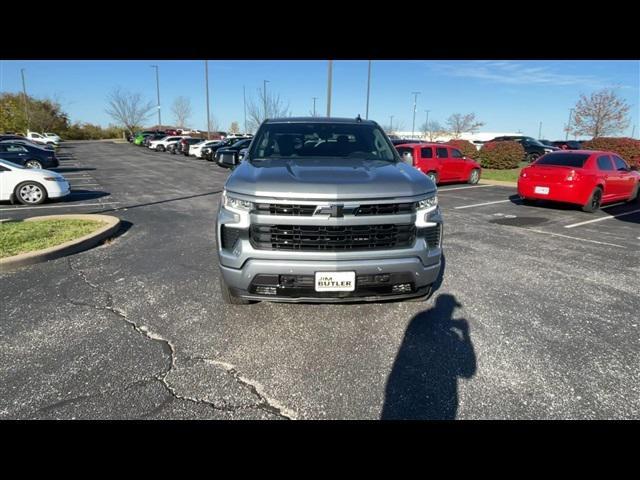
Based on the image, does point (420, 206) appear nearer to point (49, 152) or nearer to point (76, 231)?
point (76, 231)

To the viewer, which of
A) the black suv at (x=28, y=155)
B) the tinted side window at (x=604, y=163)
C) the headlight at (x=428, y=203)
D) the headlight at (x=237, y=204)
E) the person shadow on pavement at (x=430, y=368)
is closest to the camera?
the person shadow on pavement at (x=430, y=368)

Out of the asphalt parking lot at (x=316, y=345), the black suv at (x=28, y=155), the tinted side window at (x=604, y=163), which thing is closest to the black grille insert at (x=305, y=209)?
the asphalt parking lot at (x=316, y=345)

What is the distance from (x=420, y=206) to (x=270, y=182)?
127 cm

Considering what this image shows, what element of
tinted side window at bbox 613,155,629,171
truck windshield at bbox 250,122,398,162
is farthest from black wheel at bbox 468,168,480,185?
truck windshield at bbox 250,122,398,162

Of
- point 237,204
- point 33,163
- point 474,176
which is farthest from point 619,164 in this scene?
point 33,163

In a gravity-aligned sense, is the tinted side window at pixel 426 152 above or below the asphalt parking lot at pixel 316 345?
above

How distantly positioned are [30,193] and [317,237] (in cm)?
1027

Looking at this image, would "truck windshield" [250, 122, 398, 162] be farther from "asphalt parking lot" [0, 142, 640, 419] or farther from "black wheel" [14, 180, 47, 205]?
"black wheel" [14, 180, 47, 205]

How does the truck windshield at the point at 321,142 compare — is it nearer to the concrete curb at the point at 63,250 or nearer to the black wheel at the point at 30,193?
the concrete curb at the point at 63,250

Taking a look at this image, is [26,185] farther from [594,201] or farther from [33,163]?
[594,201]

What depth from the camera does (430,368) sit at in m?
2.81

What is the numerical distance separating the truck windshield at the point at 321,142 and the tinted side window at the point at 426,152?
33.4 ft

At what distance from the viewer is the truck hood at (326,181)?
2.94 metres
